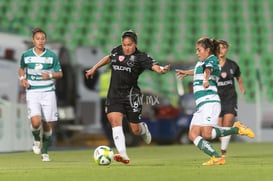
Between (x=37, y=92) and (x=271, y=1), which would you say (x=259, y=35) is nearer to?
(x=271, y=1)

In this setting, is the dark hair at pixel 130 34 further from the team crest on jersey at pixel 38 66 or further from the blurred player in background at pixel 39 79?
the team crest on jersey at pixel 38 66

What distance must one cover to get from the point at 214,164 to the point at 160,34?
18.9 meters

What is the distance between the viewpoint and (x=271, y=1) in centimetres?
3145

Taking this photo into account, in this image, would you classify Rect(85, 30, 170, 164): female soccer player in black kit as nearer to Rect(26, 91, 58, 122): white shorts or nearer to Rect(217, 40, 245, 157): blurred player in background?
Rect(26, 91, 58, 122): white shorts

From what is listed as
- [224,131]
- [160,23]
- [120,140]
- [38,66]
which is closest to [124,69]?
[120,140]

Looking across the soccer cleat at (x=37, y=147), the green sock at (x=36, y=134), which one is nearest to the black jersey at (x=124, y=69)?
the green sock at (x=36, y=134)

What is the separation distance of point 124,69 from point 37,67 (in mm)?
1986

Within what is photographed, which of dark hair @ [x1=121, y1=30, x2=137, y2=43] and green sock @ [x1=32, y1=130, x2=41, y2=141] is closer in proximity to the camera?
dark hair @ [x1=121, y1=30, x2=137, y2=43]

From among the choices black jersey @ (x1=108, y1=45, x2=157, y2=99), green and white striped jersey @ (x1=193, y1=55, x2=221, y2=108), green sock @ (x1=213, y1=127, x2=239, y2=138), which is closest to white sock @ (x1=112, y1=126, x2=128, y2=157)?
black jersey @ (x1=108, y1=45, x2=157, y2=99)

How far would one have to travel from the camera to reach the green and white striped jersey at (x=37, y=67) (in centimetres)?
1296

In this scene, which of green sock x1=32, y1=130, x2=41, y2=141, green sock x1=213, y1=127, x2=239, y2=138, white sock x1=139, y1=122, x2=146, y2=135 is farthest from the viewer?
green sock x1=32, y1=130, x2=41, y2=141

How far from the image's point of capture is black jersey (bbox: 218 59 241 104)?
14.4m

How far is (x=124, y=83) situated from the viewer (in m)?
11.5

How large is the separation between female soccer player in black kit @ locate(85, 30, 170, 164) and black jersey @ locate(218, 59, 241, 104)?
3.10 meters
